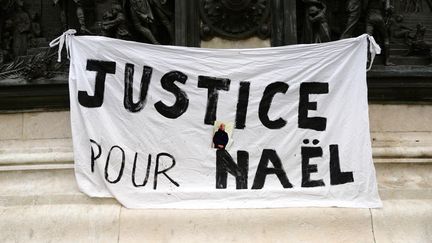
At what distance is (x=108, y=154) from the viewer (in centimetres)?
702

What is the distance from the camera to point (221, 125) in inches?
280

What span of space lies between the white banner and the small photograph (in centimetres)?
1

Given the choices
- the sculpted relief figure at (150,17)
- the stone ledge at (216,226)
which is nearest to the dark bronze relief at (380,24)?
the sculpted relief figure at (150,17)

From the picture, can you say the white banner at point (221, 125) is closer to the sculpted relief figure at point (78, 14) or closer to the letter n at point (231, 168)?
the letter n at point (231, 168)

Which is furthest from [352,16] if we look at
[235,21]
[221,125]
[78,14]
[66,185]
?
[66,185]

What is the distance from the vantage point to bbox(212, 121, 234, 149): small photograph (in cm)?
707

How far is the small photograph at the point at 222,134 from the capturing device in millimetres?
7066

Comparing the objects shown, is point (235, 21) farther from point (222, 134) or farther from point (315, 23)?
point (222, 134)

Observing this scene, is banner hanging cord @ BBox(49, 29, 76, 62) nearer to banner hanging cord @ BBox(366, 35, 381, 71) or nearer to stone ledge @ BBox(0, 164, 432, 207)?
stone ledge @ BBox(0, 164, 432, 207)

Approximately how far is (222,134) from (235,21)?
160cm

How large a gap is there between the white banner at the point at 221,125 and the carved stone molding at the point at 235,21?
2.57 feet

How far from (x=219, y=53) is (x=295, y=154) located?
1.38 metres

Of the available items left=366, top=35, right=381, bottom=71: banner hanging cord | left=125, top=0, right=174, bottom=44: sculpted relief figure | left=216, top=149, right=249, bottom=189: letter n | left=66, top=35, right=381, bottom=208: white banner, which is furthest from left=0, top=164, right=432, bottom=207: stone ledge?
left=125, top=0, right=174, bottom=44: sculpted relief figure

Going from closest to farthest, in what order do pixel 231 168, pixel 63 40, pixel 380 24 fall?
pixel 231 168
pixel 63 40
pixel 380 24
